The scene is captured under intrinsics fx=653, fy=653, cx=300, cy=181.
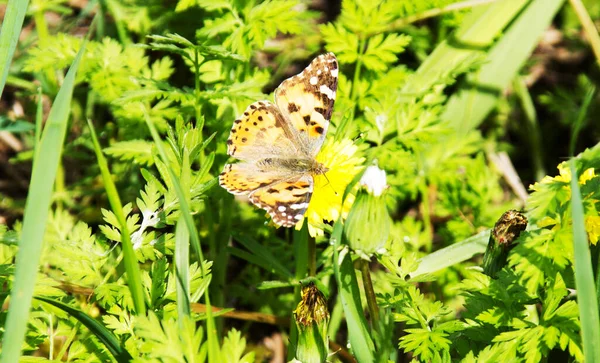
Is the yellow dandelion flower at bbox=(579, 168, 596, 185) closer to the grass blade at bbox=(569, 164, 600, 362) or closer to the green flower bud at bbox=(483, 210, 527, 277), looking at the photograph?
the green flower bud at bbox=(483, 210, 527, 277)

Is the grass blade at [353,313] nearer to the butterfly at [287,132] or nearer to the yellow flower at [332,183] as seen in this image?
the yellow flower at [332,183]

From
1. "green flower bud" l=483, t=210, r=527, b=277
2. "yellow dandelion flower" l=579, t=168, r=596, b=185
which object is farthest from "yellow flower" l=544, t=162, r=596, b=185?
"green flower bud" l=483, t=210, r=527, b=277

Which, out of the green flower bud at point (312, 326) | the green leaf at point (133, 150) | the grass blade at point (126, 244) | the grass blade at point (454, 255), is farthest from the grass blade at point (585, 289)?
the green leaf at point (133, 150)

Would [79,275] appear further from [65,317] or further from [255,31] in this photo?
[255,31]

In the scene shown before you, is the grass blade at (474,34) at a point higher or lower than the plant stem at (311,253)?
higher

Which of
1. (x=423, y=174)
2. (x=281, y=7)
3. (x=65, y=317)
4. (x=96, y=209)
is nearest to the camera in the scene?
(x=65, y=317)

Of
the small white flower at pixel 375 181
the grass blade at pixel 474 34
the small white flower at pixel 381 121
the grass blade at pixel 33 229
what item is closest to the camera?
the grass blade at pixel 33 229

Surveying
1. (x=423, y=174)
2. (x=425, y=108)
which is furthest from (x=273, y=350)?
(x=425, y=108)
